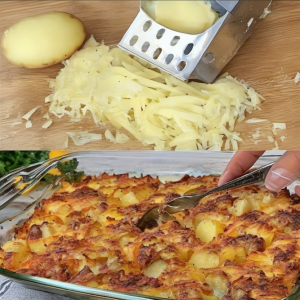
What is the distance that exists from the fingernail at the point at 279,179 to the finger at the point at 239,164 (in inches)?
10.5

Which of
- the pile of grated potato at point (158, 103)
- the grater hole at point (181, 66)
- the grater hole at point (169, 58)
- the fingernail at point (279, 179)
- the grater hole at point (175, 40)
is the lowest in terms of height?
the fingernail at point (279, 179)

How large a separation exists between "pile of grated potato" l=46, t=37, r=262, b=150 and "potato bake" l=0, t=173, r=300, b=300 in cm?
23

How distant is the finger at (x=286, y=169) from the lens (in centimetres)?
169

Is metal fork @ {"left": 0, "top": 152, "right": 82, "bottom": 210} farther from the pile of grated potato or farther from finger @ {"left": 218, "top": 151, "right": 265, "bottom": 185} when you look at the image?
finger @ {"left": 218, "top": 151, "right": 265, "bottom": 185}

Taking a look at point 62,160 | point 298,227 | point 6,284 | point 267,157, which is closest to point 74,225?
point 6,284

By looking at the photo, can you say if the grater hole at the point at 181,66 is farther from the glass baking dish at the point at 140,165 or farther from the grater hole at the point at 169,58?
the glass baking dish at the point at 140,165

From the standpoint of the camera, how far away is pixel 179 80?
75.1 inches

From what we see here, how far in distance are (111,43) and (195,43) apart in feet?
1.57

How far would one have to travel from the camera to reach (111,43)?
2156 mm

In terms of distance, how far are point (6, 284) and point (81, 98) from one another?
2.47 feet

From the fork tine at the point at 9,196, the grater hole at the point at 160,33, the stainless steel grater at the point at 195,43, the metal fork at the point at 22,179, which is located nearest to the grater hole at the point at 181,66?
the stainless steel grater at the point at 195,43

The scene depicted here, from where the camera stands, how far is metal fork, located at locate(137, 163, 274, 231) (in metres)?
1.81

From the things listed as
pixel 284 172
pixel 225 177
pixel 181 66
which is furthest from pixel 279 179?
pixel 181 66

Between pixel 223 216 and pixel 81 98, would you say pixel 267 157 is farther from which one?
pixel 81 98
